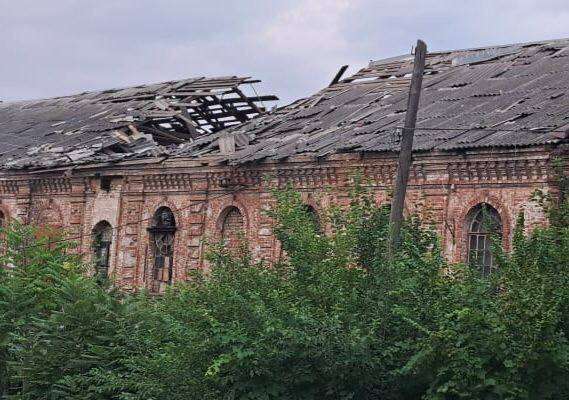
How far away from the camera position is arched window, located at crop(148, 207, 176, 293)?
2880cm

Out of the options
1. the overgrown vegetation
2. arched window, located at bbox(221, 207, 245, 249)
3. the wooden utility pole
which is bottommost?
the overgrown vegetation

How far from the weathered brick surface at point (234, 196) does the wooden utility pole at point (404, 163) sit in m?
4.89

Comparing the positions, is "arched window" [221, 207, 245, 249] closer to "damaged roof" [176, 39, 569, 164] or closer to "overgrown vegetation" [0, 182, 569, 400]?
"damaged roof" [176, 39, 569, 164]

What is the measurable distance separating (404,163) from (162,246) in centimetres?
1433

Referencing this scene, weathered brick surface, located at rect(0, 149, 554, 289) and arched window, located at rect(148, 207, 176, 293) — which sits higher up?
weathered brick surface, located at rect(0, 149, 554, 289)

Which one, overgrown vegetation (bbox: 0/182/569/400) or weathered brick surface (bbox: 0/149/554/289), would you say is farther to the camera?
weathered brick surface (bbox: 0/149/554/289)

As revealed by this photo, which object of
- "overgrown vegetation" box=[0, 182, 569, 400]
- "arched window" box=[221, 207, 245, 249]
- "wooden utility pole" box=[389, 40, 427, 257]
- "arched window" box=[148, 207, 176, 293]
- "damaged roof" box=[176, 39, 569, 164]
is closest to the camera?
"overgrown vegetation" box=[0, 182, 569, 400]

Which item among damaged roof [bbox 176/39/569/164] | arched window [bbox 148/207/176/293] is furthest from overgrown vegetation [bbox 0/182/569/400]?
arched window [bbox 148/207/176/293]

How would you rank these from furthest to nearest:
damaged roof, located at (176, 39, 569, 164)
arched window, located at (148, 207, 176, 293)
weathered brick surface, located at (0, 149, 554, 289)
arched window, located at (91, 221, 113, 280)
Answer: arched window, located at (91, 221, 113, 280), arched window, located at (148, 207, 176, 293), damaged roof, located at (176, 39, 569, 164), weathered brick surface, located at (0, 149, 554, 289)

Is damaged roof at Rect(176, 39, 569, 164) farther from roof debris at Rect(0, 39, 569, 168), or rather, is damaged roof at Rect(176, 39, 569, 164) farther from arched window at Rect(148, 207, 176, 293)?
arched window at Rect(148, 207, 176, 293)

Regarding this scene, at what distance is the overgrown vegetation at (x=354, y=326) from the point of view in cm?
1274

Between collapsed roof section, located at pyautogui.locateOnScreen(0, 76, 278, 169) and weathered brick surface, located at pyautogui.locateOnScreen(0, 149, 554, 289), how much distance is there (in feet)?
2.79

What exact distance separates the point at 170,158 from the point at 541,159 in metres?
10.2

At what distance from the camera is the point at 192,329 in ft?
48.0
